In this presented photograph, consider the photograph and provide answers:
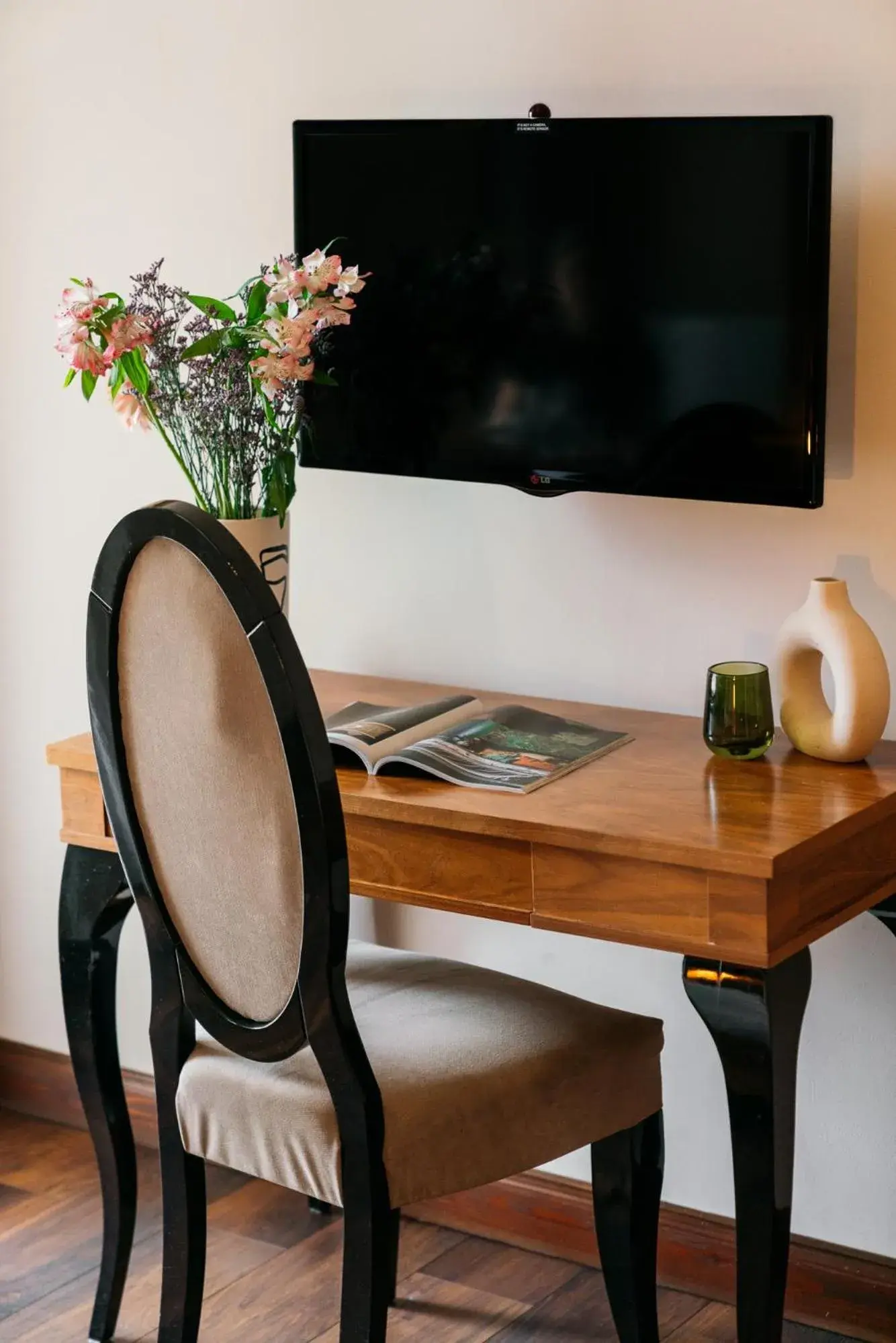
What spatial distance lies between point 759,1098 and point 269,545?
0.94 meters

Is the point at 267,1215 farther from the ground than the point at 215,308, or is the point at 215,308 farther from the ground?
the point at 215,308

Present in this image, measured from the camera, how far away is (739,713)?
206cm

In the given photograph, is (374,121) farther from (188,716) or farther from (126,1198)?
(126,1198)

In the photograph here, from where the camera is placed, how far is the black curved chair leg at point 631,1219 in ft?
6.72

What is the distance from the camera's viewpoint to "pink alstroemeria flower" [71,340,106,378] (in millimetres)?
2207

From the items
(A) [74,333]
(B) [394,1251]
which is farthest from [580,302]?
(B) [394,1251]

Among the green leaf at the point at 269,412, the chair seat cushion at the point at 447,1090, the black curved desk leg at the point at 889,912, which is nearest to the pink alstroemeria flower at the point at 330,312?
the green leaf at the point at 269,412

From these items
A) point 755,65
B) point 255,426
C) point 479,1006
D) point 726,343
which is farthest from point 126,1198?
point 755,65

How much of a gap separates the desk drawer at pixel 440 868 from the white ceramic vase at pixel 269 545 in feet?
1.25

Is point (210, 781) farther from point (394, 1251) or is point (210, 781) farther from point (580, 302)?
point (394, 1251)

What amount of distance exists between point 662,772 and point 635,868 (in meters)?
0.23

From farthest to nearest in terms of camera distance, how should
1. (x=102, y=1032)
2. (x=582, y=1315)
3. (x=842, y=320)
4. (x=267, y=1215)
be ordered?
1. (x=267, y=1215)
2. (x=582, y=1315)
3. (x=102, y=1032)
4. (x=842, y=320)

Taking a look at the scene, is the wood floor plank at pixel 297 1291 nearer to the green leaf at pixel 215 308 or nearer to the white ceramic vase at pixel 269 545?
the white ceramic vase at pixel 269 545

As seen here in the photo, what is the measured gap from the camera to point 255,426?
228cm
